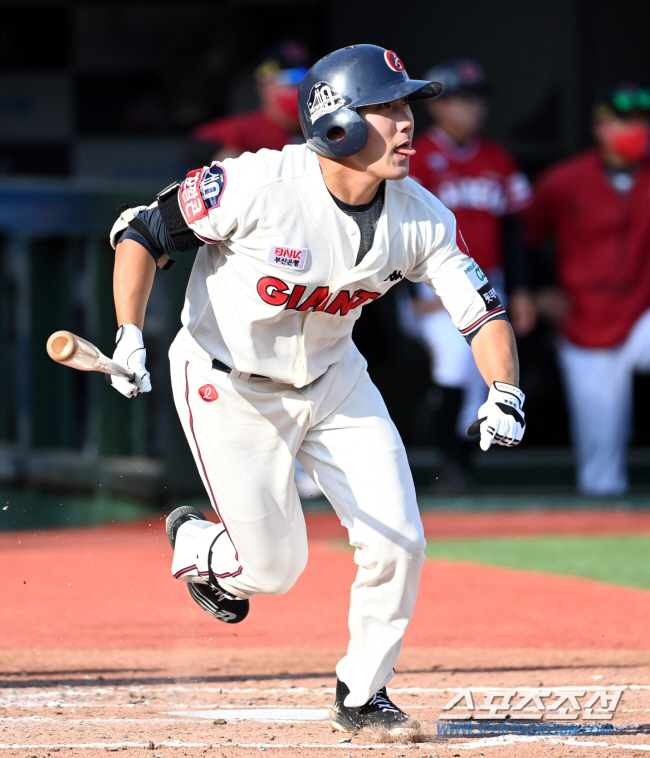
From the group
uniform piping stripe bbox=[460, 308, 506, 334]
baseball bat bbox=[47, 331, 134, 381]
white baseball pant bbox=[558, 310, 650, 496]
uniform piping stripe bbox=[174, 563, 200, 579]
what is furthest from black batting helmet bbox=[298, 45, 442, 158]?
white baseball pant bbox=[558, 310, 650, 496]

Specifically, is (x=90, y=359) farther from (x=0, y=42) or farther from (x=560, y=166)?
(x=0, y=42)

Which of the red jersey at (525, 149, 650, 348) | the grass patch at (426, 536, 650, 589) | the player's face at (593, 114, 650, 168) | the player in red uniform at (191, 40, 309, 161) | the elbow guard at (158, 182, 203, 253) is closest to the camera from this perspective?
the elbow guard at (158, 182, 203, 253)

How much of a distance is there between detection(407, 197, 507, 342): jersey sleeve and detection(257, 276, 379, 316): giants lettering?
20cm

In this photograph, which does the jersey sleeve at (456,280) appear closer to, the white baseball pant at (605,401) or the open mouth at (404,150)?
the open mouth at (404,150)

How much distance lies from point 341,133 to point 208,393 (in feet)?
2.90

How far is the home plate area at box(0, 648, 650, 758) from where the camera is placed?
3.61m

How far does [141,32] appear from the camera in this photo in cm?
1045

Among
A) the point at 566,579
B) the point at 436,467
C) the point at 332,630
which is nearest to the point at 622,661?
the point at 332,630

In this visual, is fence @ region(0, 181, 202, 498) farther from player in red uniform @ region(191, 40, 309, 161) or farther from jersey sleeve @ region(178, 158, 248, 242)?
jersey sleeve @ region(178, 158, 248, 242)

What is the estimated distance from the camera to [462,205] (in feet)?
27.3

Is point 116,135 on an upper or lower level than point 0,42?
lower

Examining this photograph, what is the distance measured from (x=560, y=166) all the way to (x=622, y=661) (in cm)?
465

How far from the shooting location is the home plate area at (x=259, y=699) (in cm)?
361

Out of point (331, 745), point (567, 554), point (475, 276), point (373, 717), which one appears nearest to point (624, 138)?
point (567, 554)
